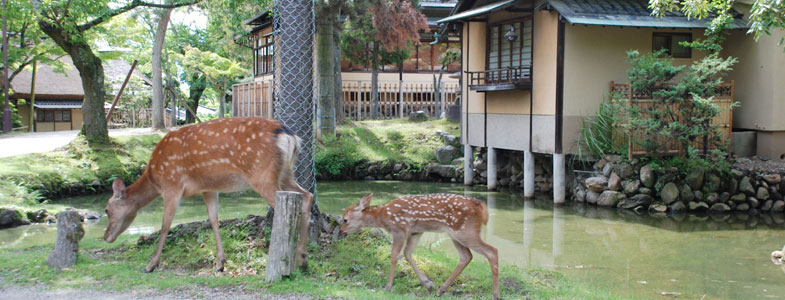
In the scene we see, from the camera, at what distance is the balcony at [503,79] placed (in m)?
16.7

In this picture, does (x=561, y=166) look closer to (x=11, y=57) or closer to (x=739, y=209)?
(x=739, y=209)

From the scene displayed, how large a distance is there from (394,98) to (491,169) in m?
12.8

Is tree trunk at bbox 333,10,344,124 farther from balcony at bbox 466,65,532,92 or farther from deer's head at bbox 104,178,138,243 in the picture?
deer's head at bbox 104,178,138,243

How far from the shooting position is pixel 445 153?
21891mm

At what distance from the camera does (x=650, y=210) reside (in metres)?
15.1

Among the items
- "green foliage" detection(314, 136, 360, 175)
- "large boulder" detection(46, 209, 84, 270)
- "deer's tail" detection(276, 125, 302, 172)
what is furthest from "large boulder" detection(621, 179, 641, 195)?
"large boulder" detection(46, 209, 84, 270)

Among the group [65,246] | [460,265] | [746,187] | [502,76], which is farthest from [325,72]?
[460,265]

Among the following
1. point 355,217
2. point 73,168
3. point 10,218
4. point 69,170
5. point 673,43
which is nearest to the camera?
point 355,217

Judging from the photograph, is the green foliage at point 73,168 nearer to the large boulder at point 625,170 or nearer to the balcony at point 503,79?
the balcony at point 503,79

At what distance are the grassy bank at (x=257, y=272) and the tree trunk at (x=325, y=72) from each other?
1492cm

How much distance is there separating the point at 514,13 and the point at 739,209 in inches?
288

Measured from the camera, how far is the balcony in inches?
658

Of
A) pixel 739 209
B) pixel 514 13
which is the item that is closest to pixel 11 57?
pixel 514 13

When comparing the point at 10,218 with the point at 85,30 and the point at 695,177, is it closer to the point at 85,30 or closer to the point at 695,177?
the point at 85,30
